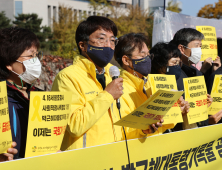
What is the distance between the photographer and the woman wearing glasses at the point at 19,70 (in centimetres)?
209

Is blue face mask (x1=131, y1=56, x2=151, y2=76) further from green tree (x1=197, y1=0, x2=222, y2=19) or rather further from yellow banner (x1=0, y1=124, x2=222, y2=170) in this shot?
green tree (x1=197, y1=0, x2=222, y2=19)

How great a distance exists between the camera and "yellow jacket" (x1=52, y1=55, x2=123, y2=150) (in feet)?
6.97

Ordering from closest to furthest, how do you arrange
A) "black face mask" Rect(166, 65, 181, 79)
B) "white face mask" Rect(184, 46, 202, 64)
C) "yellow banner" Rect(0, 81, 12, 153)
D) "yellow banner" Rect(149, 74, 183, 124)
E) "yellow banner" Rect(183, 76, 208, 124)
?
1. "yellow banner" Rect(0, 81, 12, 153)
2. "yellow banner" Rect(149, 74, 183, 124)
3. "yellow banner" Rect(183, 76, 208, 124)
4. "black face mask" Rect(166, 65, 181, 79)
5. "white face mask" Rect(184, 46, 202, 64)

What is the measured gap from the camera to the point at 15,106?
2113mm

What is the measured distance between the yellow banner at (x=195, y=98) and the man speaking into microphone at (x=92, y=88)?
87 cm

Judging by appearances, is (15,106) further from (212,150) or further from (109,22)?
(212,150)

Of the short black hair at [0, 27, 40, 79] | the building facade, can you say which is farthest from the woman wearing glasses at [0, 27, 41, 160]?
the building facade

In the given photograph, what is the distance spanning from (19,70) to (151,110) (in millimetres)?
1134

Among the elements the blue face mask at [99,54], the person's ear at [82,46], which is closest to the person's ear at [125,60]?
the blue face mask at [99,54]

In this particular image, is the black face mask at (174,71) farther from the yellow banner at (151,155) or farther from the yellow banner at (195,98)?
the yellow banner at (151,155)

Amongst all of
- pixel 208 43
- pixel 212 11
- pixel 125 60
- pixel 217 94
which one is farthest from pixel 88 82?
pixel 212 11

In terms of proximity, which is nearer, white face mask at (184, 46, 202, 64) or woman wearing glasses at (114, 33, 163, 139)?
woman wearing glasses at (114, 33, 163, 139)

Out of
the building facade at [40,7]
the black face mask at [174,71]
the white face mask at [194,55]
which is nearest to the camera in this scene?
the black face mask at [174,71]

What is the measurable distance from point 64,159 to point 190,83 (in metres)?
1.62
